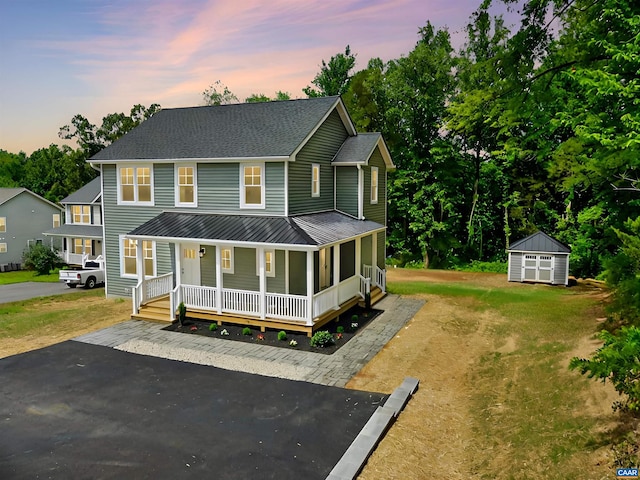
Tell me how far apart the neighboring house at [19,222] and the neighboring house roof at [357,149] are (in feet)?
105

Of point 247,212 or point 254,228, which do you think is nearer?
point 254,228

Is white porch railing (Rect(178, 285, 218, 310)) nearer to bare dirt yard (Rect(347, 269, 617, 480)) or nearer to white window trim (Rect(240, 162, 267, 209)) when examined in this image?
white window trim (Rect(240, 162, 267, 209))

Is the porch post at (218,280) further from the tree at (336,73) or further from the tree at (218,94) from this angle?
the tree at (218,94)

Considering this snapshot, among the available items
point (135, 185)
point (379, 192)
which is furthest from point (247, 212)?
point (379, 192)

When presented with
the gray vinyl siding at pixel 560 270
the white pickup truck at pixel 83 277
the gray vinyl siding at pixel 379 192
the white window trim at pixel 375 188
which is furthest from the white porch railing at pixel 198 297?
the gray vinyl siding at pixel 560 270

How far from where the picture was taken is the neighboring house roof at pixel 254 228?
15789 millimetres

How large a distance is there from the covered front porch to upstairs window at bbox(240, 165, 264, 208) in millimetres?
1764

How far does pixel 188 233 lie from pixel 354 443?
10845mm

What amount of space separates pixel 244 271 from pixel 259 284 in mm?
1323

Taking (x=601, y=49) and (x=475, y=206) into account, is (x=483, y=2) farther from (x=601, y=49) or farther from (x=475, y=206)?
(x=475, y=206)

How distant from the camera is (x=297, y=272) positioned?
59.6ft

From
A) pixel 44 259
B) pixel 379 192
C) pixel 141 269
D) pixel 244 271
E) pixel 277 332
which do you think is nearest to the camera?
pixel 277 332

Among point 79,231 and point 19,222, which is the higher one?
point 19,222

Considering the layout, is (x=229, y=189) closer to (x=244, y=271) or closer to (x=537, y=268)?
(x=244, y=271)
